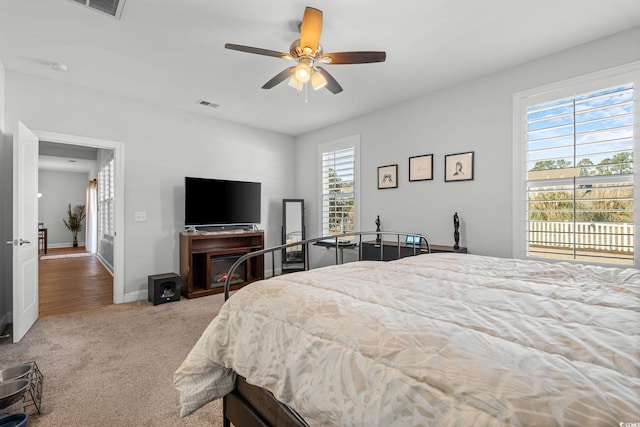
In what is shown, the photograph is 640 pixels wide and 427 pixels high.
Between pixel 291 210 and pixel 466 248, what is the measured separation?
3.03 meters

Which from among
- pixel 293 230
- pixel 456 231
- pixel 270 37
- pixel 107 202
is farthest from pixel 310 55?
pixel 107 202

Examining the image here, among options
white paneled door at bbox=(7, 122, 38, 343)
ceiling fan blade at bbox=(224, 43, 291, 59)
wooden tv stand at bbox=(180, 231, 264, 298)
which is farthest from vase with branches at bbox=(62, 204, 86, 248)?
ceiling fan blade at bbox=(224, 43, 291, 59)

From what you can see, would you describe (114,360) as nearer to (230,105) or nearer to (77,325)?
(77,325)

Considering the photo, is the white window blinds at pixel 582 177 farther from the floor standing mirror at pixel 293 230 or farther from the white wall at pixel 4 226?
the white wall at pixel 4 226

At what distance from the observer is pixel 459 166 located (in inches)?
145

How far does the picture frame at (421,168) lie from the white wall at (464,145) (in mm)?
61

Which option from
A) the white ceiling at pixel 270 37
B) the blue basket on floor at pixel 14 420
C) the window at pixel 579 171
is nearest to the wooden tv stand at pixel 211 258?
the white ceiling at pixel 270 37

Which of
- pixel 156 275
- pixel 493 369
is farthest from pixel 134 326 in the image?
pixel 493 369

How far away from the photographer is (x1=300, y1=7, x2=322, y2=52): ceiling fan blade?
2143mm

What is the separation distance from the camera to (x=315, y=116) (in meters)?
4.91

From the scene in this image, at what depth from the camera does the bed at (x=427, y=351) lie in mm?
624

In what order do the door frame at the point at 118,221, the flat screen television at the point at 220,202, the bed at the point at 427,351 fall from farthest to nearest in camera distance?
the flat screen television at the point at 220,202 < the door frame at the point at 118,221 < the bed at the point at 427,351

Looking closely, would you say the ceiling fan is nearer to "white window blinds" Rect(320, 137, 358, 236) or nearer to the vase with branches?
"white window blinds" Rect(320, 137, 358, 236)

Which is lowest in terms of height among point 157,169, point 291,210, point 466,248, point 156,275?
point 156,275
